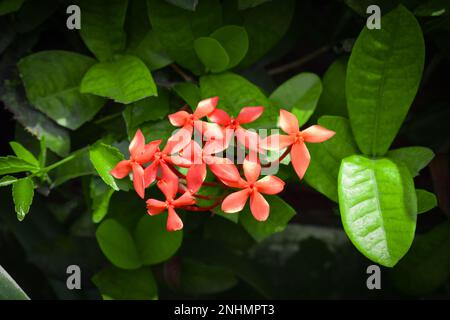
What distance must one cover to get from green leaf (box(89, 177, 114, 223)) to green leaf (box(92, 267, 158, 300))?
0.48ft

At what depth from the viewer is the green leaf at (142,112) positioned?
36.2 inches

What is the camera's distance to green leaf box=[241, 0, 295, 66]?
958 millimetres

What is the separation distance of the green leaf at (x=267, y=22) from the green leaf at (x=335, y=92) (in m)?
0.10

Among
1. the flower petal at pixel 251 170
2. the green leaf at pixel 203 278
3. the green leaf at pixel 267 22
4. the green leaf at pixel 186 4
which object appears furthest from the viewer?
the green leaf at pixel 203 278

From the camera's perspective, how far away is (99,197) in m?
0.92

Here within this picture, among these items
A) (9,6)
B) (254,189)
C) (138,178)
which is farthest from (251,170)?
(9,6)

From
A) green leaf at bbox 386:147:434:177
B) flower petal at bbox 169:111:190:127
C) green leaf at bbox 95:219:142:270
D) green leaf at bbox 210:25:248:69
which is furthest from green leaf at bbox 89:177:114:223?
green leaf at bbox 386:147:434:177

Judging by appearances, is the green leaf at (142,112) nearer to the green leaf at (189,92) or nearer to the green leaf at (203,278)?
the green leaf at (189,92)

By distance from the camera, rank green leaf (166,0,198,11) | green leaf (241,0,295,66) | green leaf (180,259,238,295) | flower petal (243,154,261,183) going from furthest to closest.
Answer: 1. green leaf (180,259,238,295)
2. green leaf (241,0,295,66)
3. green leaf (166,0,198,11)
4. flower petal (243,154,261,183)

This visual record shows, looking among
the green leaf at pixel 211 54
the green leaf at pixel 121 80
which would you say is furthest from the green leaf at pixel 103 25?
the green leaf at pixel 211 54

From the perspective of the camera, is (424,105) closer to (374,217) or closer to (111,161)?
(374,217)

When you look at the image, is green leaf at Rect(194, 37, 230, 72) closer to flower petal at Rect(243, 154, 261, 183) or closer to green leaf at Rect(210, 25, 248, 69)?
green leaf at Rect(210, 25, 248, 69)

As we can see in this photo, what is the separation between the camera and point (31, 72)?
3.12ft
